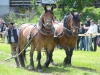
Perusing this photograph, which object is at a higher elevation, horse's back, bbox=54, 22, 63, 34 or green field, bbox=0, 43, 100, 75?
horse's back, bbox=54, 22, 63, 34

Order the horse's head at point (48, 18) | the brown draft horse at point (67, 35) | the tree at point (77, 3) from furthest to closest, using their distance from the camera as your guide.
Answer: the tree at point (77, 3), the brown draft horse at point (67, 35), the horse's head at point (48, 18)

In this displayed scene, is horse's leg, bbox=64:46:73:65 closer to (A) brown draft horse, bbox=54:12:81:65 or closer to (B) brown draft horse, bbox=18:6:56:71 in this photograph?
(A) brown draft horse, bbox=54:12:81:65

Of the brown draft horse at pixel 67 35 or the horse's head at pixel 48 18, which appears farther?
the brown draft horse at pixel 67 35

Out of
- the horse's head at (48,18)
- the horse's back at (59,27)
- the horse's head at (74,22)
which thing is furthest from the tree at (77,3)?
the horse's head at (48,18)

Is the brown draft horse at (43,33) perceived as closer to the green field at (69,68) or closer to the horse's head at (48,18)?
the horse's head at (48,18)

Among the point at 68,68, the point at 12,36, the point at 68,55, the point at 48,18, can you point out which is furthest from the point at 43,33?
the point at 12,36

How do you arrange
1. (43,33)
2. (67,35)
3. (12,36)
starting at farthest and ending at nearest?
1. (12,36)
2. (67,35)
3. (43,33)

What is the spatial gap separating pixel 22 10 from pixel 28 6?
202 centimetres

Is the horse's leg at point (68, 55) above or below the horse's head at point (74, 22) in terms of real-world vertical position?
below

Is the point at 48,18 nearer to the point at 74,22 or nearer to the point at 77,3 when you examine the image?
the point at 74,22

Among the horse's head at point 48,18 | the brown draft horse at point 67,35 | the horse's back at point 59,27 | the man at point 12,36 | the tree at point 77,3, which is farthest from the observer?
the tree at point 77,3

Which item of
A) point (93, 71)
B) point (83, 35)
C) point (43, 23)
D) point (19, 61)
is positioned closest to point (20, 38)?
point (19, 61)

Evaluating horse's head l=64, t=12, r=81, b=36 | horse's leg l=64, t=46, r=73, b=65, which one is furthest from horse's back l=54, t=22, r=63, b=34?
horse's head l=64, t=12, r=81, b=36

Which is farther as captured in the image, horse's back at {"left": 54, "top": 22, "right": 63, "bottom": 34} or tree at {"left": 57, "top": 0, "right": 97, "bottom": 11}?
tree at {"left": 57, "top": 0, "right": 97, "bottom": 11}
